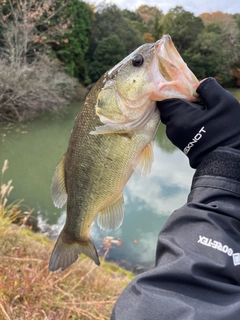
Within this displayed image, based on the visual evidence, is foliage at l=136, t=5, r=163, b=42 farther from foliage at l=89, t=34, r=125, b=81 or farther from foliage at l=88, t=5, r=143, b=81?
foliage at l=89, t=34, r=125, b=81

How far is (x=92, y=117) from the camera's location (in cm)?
176

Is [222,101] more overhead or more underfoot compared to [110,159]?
more overhead

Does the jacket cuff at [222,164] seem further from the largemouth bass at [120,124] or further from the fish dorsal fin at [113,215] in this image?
the fish dorsal fin at [113,215]

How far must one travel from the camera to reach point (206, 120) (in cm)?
155

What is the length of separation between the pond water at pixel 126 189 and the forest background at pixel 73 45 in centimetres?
216

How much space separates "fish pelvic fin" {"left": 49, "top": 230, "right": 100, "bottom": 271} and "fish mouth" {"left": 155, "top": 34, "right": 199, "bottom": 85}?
3.67 ft

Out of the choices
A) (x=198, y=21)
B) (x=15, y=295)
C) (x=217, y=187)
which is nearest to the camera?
(x=217, y=187)

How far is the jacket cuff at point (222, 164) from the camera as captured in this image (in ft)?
4.64

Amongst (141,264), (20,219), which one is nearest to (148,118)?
(141,264)

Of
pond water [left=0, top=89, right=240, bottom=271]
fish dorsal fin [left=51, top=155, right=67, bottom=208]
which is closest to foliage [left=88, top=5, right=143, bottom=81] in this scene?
pond water [left=0, top=89, right=240, bottom=271]

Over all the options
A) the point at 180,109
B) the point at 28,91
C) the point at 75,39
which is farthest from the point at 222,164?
the point at 75,39

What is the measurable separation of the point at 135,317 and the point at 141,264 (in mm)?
4992

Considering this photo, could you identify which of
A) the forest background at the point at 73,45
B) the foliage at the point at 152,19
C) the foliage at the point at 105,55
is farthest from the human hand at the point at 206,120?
the foliage at the point at 152,19

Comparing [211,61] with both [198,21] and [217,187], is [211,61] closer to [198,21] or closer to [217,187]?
[198,21]
